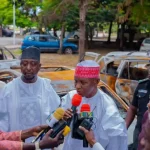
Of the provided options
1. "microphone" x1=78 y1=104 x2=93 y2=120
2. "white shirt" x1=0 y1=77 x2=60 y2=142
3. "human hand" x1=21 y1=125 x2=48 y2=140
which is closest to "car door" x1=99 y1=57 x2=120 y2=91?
"white shirt" x1=0 y1=77 x2=60 y2=142

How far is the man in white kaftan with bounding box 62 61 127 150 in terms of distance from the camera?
3.52 meters

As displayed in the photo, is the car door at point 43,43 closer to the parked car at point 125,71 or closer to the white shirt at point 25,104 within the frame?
the parked car at point 125,71

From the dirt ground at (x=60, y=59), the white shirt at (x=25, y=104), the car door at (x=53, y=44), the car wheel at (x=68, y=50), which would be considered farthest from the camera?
the car door at (x=53, y=44)

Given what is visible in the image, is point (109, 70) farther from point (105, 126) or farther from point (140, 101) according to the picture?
point (105, 126)

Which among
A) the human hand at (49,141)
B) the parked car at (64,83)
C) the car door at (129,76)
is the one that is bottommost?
the car door at (129,76)

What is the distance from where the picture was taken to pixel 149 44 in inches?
1098

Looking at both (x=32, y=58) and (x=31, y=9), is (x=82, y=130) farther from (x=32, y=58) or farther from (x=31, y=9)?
(x=31, y=9)

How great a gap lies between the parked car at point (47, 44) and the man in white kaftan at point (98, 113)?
2501cm

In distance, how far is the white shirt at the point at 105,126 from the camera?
3508 mm

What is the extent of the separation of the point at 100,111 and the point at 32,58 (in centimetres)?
115

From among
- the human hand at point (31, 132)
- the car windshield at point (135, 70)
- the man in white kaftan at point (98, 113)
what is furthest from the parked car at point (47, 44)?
the human hand at point (31, 132)

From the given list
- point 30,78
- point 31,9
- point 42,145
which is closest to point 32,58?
point 30,78

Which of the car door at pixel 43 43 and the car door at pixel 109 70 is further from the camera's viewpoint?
the car door at pixel 43 43

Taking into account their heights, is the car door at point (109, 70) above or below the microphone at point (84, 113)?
below
